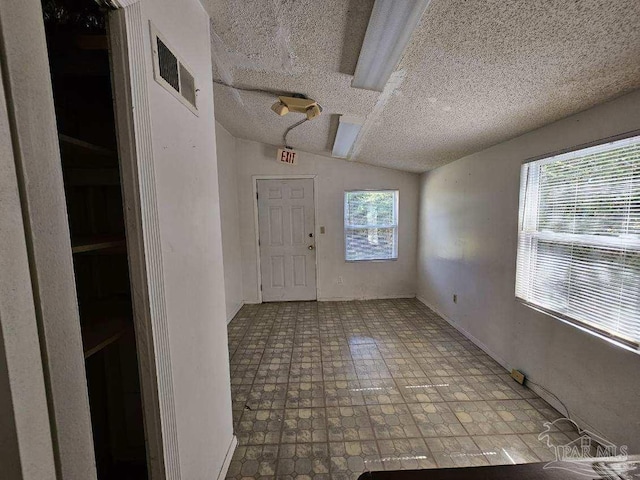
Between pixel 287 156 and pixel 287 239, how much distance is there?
1284 mm

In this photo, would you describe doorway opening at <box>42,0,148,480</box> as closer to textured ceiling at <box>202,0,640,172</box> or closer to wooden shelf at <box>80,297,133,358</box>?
wooden shelf at <box>80,297,133,358</box>

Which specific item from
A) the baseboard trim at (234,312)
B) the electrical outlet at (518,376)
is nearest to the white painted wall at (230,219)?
the baseboard trim at (234,312)

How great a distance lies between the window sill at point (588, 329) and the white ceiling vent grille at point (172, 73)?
8.30 ft

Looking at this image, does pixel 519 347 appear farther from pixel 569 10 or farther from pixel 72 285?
pixel 72 285

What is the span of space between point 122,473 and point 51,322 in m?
1.45

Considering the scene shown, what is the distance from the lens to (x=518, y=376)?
2164 mm

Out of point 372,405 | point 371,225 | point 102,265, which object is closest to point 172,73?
point 102,265

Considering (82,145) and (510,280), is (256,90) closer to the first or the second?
(82,145)

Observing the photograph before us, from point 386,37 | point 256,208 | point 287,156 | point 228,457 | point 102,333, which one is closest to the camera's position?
point 102,333

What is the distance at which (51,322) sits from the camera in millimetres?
489

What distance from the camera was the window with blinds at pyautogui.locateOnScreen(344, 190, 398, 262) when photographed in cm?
430

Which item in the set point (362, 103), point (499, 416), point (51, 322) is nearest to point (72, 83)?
point (51, 322)

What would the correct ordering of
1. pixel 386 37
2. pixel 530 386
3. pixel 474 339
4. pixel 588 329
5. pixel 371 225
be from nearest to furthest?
pixel 386 37, pixel 588 329, pixel 530 386, pixel 474 339, pixel 371 225

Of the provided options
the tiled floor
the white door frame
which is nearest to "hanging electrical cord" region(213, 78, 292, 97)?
the white door frame
